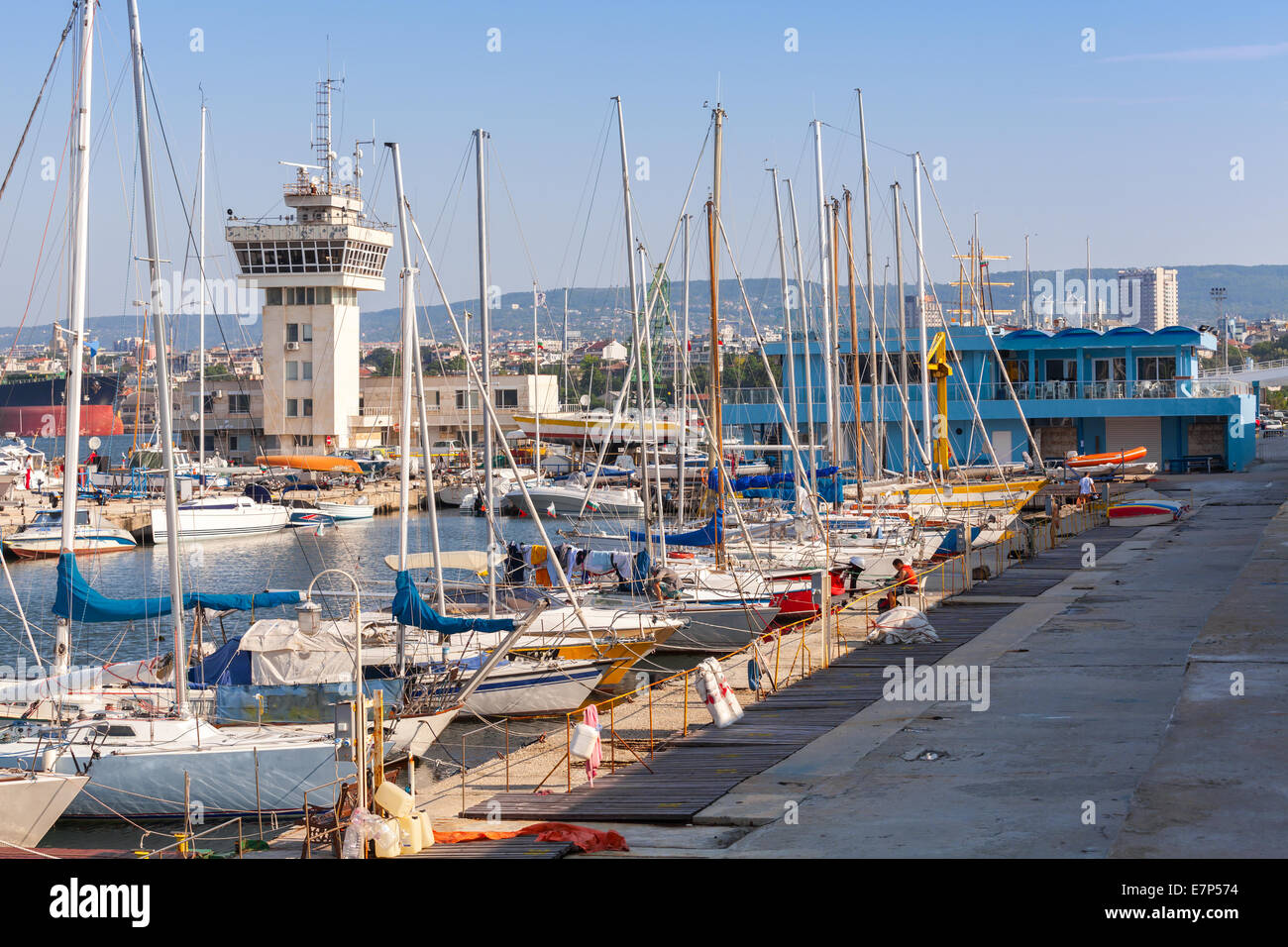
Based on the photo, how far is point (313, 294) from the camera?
95.6 metres

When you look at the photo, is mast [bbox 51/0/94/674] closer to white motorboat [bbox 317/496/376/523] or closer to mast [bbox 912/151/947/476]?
mast [bbox 912/151/947/476]

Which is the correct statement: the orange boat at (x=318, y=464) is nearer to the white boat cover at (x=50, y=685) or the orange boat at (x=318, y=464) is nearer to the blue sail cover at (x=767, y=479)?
the blue sail cover at (x=767, y=479)

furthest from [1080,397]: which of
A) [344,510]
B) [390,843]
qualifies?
[390,843]

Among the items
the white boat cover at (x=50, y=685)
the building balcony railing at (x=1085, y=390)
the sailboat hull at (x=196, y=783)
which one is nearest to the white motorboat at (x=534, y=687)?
the sailboat hull at (x=196, y=783)

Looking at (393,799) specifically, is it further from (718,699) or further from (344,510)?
(344,510)

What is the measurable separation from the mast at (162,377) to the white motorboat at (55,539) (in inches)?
1432

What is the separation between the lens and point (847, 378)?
228 ft

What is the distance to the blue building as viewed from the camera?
66.2 m

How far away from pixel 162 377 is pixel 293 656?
5.51m
